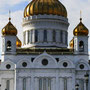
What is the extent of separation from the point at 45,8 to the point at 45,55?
990 cm

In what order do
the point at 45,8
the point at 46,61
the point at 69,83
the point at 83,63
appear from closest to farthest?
the point at 69,83 → the point at 46,61 → the point at 83,63 → the point at 45,8

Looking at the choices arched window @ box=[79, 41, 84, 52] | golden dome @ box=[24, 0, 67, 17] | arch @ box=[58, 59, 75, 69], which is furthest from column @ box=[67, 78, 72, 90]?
golden dome @ box=[24, 0, 67, 17]

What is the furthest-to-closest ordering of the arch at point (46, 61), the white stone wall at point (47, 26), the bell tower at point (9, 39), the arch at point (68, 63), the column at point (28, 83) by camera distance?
the white stone wall at point (47, 26) → the bell tower at point (9, 39) → the arch at point (46, 61) → the arch at point (68, 63) → the column at point (28, 83)

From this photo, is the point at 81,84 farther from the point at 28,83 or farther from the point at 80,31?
the point at 80,31

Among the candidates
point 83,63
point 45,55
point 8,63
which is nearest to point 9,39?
point 8,63

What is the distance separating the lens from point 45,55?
67.4 metres

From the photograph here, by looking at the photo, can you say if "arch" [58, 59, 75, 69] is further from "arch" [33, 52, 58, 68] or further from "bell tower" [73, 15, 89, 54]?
"bell tower" [73, 15, 89, 54]

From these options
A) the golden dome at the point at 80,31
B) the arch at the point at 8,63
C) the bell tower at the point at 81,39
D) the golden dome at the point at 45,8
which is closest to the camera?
the arch at the point at 8,63

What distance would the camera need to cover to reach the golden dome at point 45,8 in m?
73.5

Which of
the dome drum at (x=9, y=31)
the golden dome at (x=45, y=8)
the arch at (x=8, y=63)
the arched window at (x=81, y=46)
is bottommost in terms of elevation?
the arch at (x=8, y=63)

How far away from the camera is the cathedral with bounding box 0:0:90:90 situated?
6656 cm

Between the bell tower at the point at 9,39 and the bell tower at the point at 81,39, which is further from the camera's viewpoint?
the bell tower at the point at 81,39

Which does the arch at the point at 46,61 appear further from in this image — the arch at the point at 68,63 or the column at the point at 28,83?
the column at the point at 28,83

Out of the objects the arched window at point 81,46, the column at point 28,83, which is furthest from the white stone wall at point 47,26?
the column at point 28,83
